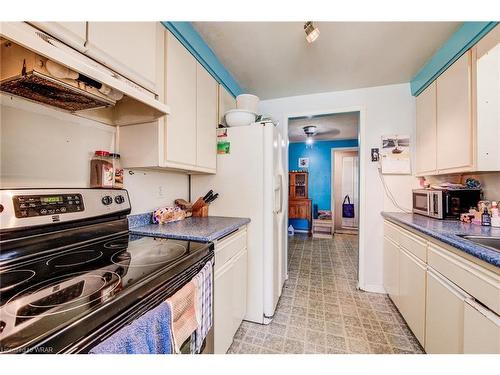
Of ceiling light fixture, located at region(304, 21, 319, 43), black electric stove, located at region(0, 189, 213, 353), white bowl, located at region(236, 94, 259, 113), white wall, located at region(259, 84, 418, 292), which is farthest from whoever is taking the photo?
white wall, located at region(259, 84, 418, 292)

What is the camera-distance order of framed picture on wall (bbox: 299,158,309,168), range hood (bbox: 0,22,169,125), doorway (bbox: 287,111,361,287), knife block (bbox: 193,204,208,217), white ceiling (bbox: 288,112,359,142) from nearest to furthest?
range hood (bbox: 0,22,169,125) → knife block (bbox: 193,204,208,217) → white ceiling (bbox: 288,112,359,142) → doorway (bbox: 287,111,361,287) → framed picture on wall (bbox: 299,158,309,168)

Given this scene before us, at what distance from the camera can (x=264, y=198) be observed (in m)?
1.68

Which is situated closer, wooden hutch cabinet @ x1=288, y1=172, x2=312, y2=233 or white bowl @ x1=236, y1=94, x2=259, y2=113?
white bowl @ x1=236, y1=94, x2=259, y2=113

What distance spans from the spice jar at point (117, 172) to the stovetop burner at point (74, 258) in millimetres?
430

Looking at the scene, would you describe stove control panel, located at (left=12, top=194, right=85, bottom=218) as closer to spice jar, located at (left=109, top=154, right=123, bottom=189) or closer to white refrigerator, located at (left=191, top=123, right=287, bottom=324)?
spice jar, located at (left=109, top=154, right=123, bottom=189)

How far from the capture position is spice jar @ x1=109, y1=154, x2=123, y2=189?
121 cm

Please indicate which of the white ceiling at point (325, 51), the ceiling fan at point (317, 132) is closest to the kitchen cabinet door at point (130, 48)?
the white ceiling at point (325, 51)

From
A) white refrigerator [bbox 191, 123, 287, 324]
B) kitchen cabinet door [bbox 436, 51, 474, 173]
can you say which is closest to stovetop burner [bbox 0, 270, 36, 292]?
white refrigerator [bbox 191, 123, 287, 324]

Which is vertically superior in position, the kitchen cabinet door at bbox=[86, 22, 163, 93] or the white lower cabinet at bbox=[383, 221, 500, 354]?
the kitchen cabinet door at bbox=[86, 22, 163, 93]

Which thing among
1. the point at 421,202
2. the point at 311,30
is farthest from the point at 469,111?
the point at 311,30

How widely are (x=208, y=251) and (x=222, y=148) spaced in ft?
3.30

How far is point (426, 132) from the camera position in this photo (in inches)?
77.8

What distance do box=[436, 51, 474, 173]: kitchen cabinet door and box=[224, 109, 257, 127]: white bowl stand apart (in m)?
1.55

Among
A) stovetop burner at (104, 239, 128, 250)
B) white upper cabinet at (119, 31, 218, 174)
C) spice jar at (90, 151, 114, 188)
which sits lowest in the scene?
stovetop burner at (104, 239, 128, 250)
